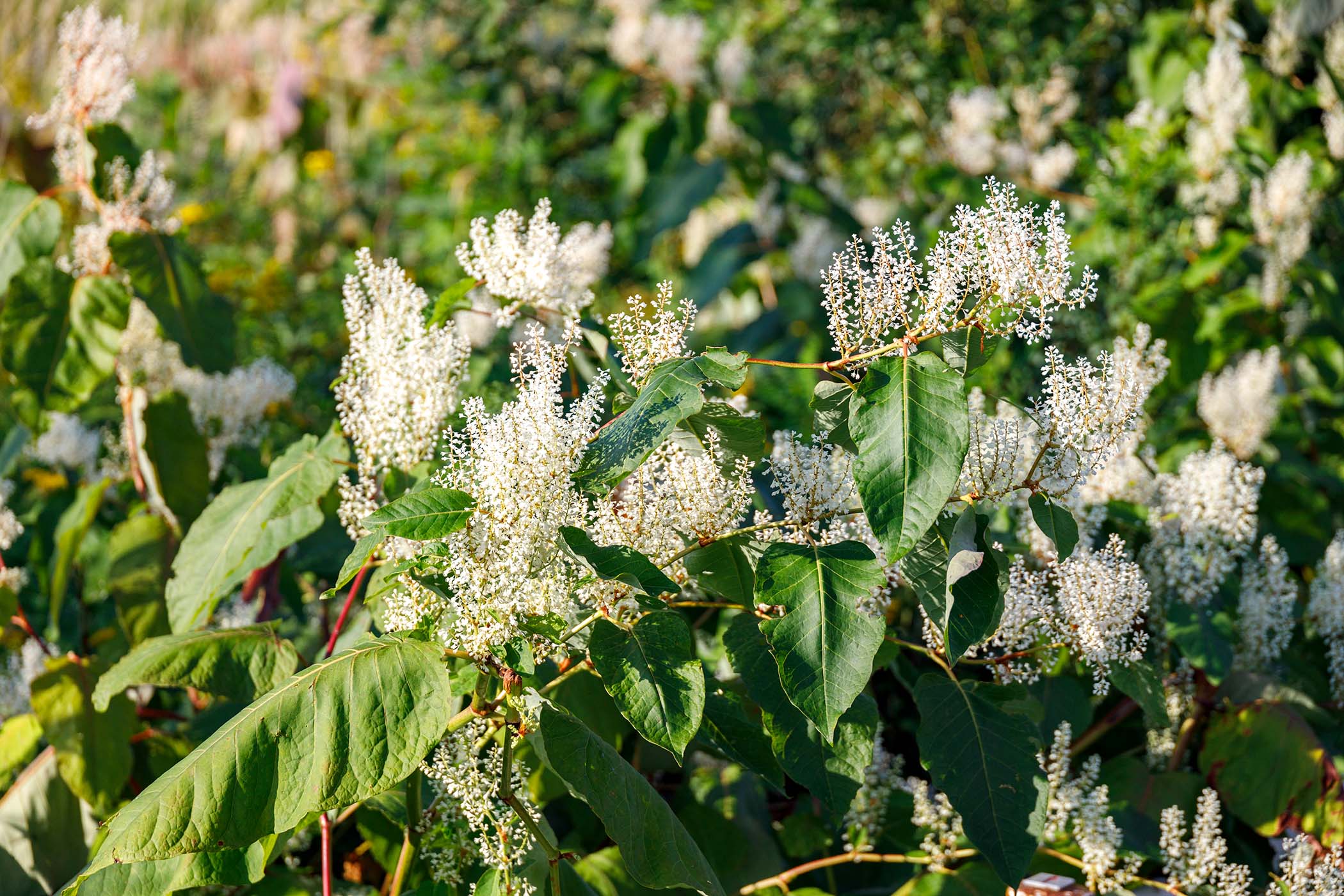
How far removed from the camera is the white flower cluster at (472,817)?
125 cm

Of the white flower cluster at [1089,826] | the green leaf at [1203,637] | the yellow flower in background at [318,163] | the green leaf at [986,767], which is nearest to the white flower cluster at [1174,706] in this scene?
the green leaf at [1203,637]

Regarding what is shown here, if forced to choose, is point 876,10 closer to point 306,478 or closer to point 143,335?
point 143,335

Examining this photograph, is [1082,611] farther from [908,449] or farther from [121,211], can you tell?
[121,211]

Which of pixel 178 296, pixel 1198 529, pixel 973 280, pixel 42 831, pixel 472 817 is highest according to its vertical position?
pixel 973 280

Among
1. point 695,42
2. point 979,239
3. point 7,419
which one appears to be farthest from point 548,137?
point 979,239

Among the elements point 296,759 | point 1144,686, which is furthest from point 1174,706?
point 296,759

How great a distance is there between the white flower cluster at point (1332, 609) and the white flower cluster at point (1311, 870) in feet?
1.32

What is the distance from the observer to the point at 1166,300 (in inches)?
112

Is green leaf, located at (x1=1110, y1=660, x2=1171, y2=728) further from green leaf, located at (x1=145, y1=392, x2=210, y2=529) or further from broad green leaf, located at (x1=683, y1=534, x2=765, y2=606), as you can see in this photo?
green leaf, located at (x1=145, y1=392, x2=210, y2=529)

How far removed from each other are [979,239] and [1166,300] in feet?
6.05

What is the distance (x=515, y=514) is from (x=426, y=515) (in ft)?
0.30

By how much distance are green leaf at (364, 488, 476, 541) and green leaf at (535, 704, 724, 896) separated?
0.24m

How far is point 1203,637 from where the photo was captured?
69.3 inches

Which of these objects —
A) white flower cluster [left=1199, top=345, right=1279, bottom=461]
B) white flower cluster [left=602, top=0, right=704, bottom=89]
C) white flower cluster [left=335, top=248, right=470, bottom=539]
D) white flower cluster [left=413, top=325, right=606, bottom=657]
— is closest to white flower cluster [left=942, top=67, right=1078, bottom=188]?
white flower cluster [left=602, top=0, right=704, bottom=89]
